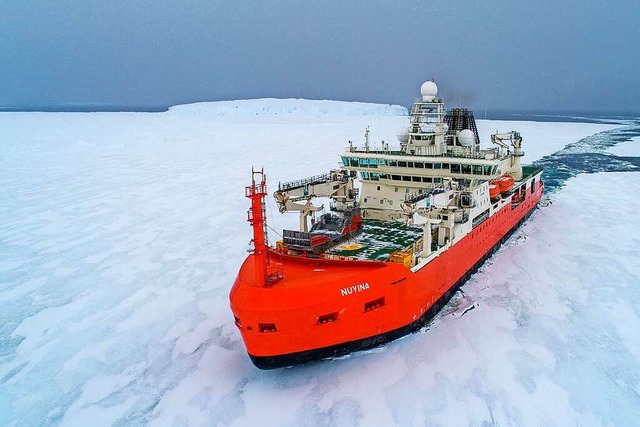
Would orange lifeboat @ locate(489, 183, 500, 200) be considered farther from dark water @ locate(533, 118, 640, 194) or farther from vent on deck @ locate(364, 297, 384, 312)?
dark water @ locate(533, 118, 640, 194)

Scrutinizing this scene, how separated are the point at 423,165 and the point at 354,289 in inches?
273

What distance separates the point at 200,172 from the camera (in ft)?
101

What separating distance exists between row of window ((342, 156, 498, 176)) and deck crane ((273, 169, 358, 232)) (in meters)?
0.93

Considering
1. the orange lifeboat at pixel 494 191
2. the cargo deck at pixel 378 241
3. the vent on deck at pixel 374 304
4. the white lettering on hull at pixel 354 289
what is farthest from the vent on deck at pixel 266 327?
the orange lifeboat at pixel 494 191

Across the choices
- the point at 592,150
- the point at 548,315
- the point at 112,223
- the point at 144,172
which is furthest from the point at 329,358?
the point at 592,150

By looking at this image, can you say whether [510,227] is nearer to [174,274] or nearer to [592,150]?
[174,274]

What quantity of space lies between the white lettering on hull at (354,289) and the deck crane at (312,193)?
3768mm

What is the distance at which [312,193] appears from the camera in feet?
40.0

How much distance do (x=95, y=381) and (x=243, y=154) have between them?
103 ft

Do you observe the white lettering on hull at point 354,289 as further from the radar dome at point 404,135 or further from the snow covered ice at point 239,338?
the radar dome at point 404,135

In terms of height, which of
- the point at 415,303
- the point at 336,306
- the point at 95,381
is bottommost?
the point at 95,381

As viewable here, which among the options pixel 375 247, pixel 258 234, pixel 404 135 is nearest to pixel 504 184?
pixel 404 135

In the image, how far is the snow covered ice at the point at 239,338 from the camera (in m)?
7.69

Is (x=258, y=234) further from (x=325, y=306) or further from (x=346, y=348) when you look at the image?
(x=346, y=348)
